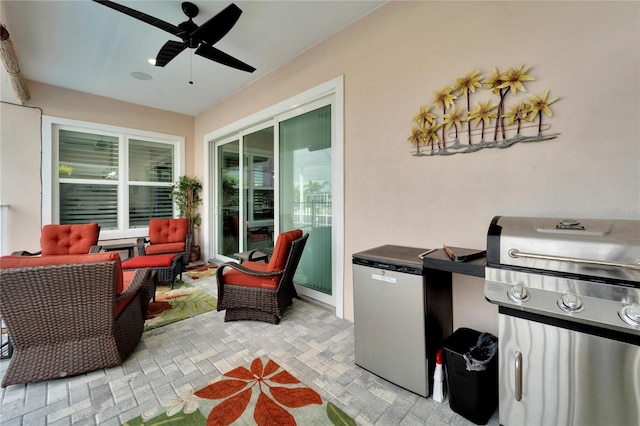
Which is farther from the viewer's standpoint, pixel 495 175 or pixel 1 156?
pixel 1 156

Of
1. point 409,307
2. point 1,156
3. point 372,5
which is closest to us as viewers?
point 409,307

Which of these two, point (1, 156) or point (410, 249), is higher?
point (1, 156)

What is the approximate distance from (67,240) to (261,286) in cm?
313

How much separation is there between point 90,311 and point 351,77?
10.1ft

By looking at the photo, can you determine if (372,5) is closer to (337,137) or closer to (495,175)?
(337,137)

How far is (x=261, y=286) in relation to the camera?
9.13ft

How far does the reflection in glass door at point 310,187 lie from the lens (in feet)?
10.8

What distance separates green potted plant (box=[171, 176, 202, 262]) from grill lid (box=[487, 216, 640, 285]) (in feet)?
18.3

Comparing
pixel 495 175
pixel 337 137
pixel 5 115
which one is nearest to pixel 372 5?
pixel 337 137

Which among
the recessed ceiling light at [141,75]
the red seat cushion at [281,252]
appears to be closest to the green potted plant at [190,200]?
the recessed ceiling light at [141,75]

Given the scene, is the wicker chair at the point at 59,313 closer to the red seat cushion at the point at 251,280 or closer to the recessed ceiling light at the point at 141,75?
the red seat cushion at the point at 251,280

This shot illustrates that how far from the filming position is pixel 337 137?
2.92 metres

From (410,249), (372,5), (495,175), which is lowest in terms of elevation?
(410,249)

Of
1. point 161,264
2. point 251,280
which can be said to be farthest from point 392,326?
point 161,264
